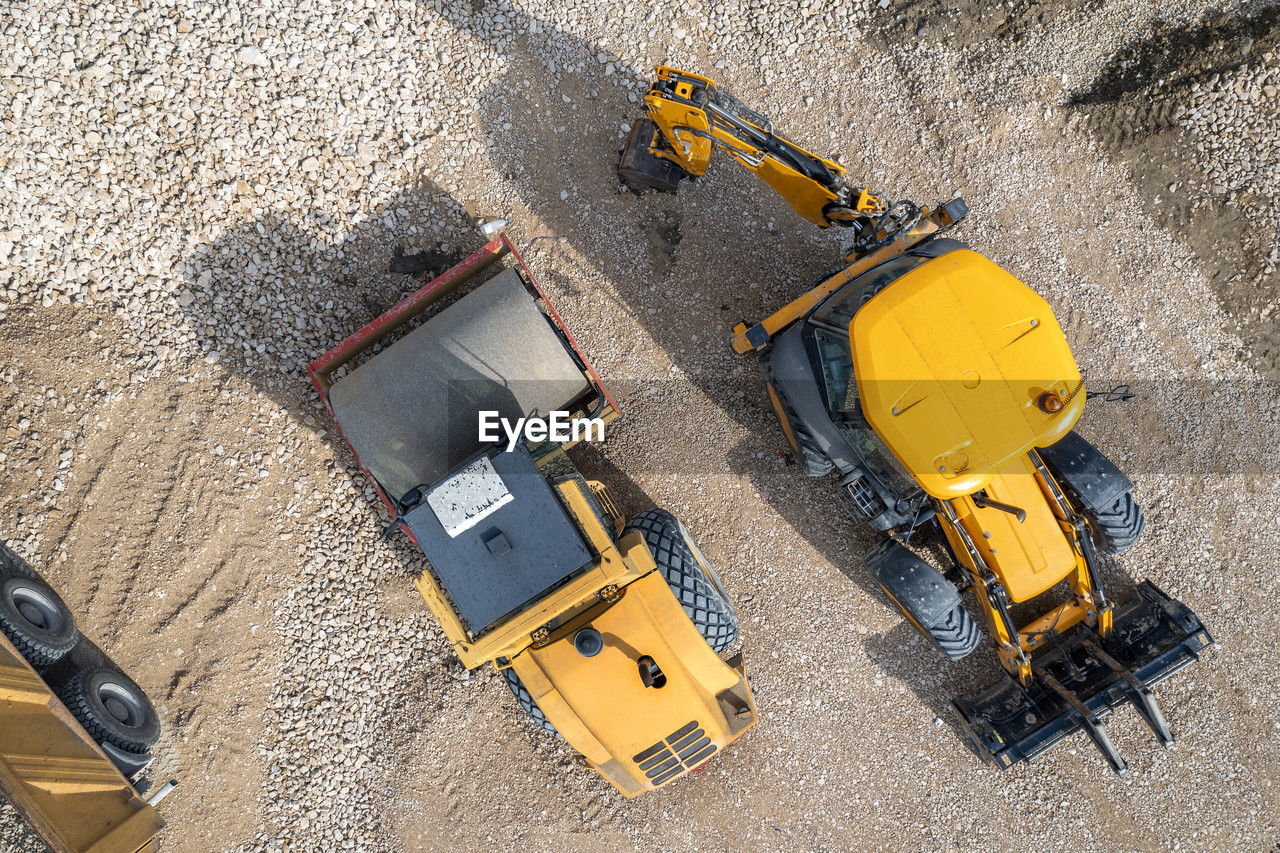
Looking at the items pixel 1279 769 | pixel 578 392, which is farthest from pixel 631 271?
pixel 1279 769

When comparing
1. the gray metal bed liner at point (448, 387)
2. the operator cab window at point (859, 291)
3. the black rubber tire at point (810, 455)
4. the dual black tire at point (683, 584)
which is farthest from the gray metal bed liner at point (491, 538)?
the operator cab window at point (859, 291)

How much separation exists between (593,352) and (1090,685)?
203 inches

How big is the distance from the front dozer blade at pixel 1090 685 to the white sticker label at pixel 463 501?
4.69 meters

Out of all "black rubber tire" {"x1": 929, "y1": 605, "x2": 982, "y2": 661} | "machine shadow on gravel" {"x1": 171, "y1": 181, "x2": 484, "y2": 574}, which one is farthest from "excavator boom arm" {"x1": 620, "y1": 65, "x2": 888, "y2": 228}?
"black rubber tire" {"x1": 929, "y1": 605, "x2": 982, "y2": 661}

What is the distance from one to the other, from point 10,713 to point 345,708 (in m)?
2.32

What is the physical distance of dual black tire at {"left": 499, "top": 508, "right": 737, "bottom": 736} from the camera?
5559 millimetres

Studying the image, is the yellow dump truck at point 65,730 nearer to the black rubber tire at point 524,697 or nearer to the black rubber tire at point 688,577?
the black rubber tire at point 524,697

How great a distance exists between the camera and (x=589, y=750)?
5203 millimetres

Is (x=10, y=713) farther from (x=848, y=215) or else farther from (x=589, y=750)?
(x=848, y=215)

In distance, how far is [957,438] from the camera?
482 cm

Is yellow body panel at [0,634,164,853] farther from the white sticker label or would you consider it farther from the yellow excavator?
the yellow excavator

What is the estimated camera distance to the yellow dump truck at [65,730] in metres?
5.18

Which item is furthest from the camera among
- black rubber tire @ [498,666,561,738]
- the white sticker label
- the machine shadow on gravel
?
the machine shadow on gravel
